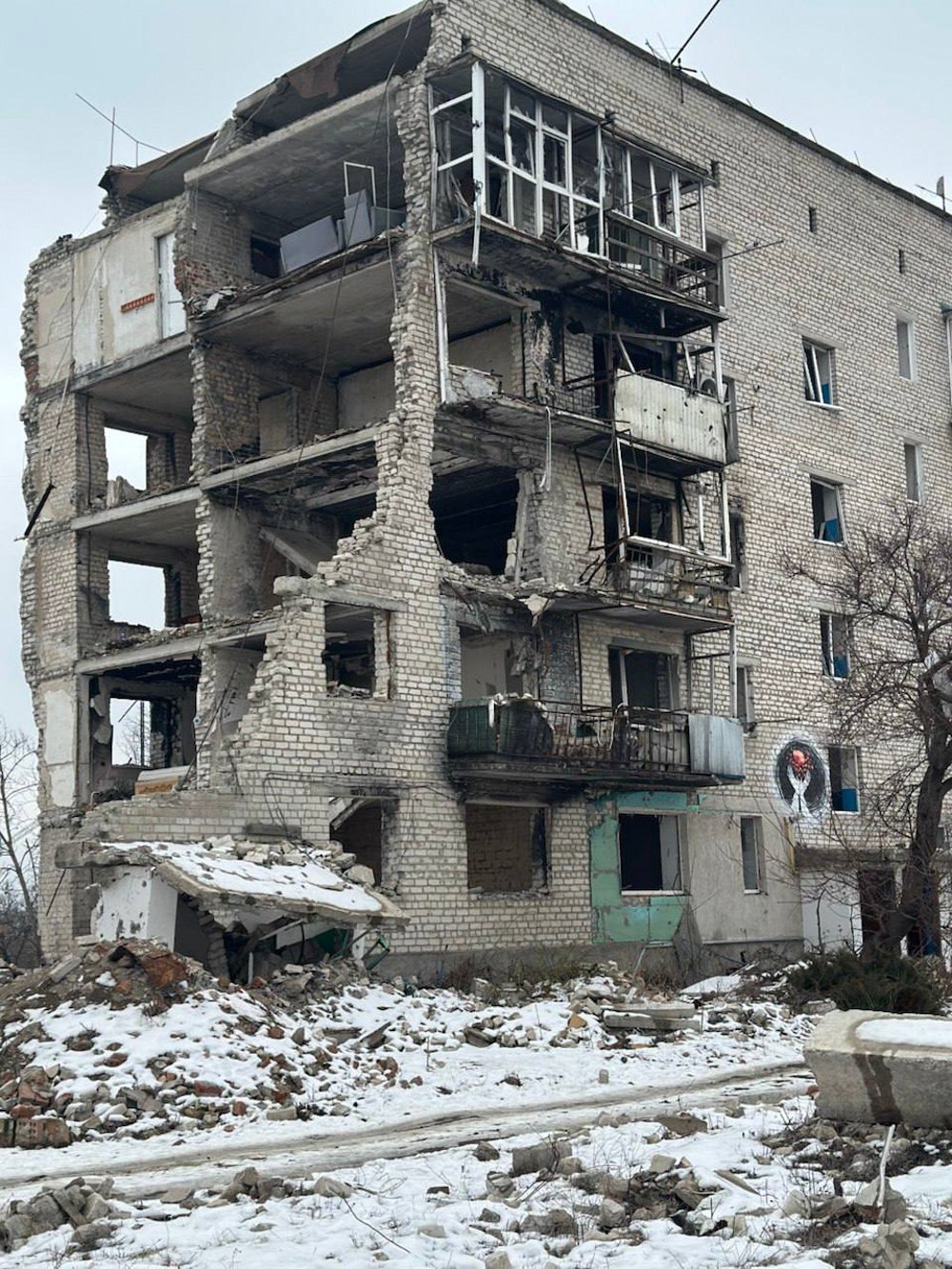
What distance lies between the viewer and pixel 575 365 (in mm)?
27156

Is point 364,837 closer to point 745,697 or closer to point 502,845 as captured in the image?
point 502,845

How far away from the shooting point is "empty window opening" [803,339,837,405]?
3275cm

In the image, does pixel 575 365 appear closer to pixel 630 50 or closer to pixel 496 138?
pixel 496 138

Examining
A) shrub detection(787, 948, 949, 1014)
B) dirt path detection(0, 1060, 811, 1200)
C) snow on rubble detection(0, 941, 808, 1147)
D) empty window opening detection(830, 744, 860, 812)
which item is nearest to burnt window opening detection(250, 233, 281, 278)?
empty window opening detection(830, 744, 860, 812)

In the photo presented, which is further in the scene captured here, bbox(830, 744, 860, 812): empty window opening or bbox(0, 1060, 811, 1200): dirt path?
bbox(830, 744, 860, 812): empty window opening

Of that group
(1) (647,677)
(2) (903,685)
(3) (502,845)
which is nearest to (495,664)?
(3) (502,845)

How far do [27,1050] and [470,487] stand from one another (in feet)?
50.1

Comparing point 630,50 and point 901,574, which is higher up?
point 630,50

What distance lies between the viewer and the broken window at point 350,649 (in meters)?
25.5

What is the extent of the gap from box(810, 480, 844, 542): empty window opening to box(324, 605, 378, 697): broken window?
9.95 m

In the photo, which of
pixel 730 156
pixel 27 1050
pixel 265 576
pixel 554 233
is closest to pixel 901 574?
pixel 730 156

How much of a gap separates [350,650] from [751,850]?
8.24m

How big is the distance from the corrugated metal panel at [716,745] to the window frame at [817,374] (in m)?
8.42

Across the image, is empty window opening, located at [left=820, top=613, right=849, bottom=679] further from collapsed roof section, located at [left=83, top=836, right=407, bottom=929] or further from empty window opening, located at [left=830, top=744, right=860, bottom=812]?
collapsed roof section, located at [left=83, top=836, right=407, bottom=929]
